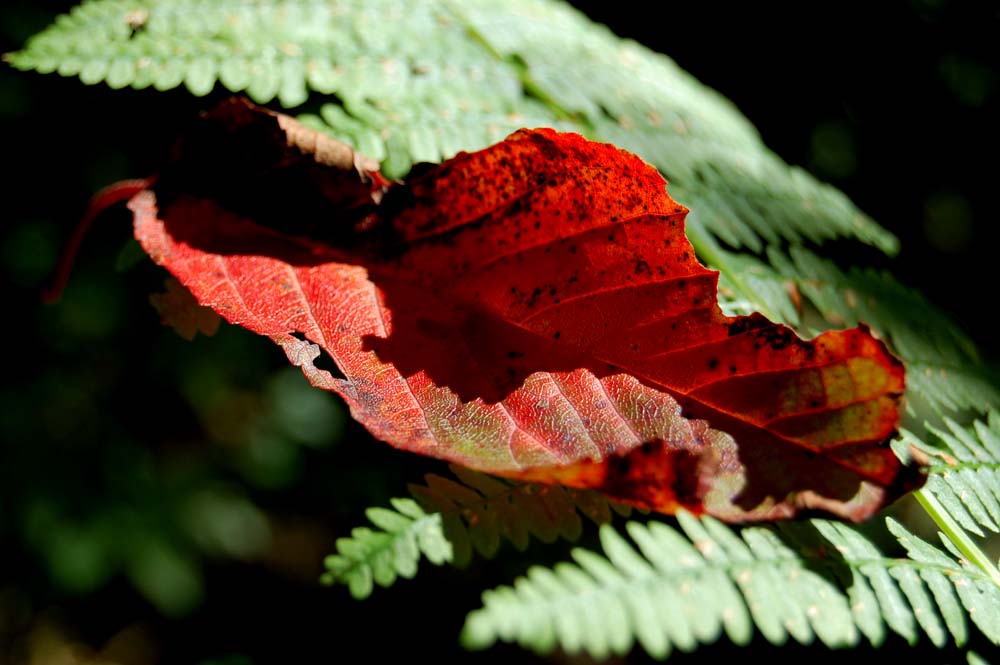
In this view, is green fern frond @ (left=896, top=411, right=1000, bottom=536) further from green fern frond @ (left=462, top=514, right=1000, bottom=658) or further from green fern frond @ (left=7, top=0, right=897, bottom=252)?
green fern frond @ (left=7, top=0, right=897, bottom=252)

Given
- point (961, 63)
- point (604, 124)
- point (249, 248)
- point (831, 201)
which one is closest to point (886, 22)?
point (961, 63)

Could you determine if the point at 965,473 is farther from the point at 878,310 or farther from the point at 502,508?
the point at 502,508

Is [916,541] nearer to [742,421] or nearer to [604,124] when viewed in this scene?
[742,421]

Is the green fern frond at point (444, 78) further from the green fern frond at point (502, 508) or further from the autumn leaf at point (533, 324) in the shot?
the green fern frond at point (502, 508)

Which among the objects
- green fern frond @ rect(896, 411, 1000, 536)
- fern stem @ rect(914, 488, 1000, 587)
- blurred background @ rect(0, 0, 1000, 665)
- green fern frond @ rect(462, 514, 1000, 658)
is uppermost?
green fern frond @ rect(896, 411, 1000, 536)

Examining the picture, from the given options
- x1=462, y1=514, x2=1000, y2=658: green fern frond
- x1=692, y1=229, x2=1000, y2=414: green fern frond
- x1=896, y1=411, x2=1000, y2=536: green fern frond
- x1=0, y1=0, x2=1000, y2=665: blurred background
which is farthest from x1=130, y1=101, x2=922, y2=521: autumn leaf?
x1=0, y1=0, x2=1000, y2=665: blurred background

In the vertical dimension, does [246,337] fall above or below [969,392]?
below

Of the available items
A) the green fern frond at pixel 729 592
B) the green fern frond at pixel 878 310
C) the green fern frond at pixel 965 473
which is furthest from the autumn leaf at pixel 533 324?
the green fern frond at pixel 878 310
